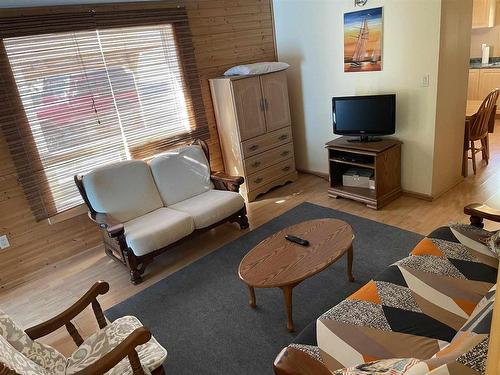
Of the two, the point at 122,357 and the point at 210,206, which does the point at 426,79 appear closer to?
the point at 210,206

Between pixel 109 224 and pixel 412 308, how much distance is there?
2.37 metres

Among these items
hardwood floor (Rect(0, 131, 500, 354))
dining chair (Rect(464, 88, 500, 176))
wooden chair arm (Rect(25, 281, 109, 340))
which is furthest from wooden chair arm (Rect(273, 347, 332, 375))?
dining chair (Rect(464, 88, 500, 176))

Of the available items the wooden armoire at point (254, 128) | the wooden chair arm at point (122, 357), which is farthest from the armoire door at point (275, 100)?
the wooden chair arm at point (122, 357)

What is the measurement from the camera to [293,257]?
91.7 inches

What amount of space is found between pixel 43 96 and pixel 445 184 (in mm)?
4026

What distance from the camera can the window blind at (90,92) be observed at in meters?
3.06

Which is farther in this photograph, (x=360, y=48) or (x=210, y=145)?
(x=210, y=145)

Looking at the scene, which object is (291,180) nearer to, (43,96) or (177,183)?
(177,183)

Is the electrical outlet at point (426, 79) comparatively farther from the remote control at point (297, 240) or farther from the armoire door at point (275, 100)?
the remote control at point (297, 240)

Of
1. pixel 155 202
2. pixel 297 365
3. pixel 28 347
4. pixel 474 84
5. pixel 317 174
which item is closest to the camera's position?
pixel 297 365

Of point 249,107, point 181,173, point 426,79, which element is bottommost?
point 181,173

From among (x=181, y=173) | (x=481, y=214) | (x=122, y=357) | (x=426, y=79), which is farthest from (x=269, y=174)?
(x=122, y=357)

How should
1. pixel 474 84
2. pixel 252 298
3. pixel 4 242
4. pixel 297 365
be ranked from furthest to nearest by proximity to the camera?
pixel 474 84 → pixel 4 242 → pixel 252 298 → pixel 297 365

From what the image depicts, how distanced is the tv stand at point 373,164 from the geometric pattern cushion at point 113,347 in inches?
104
